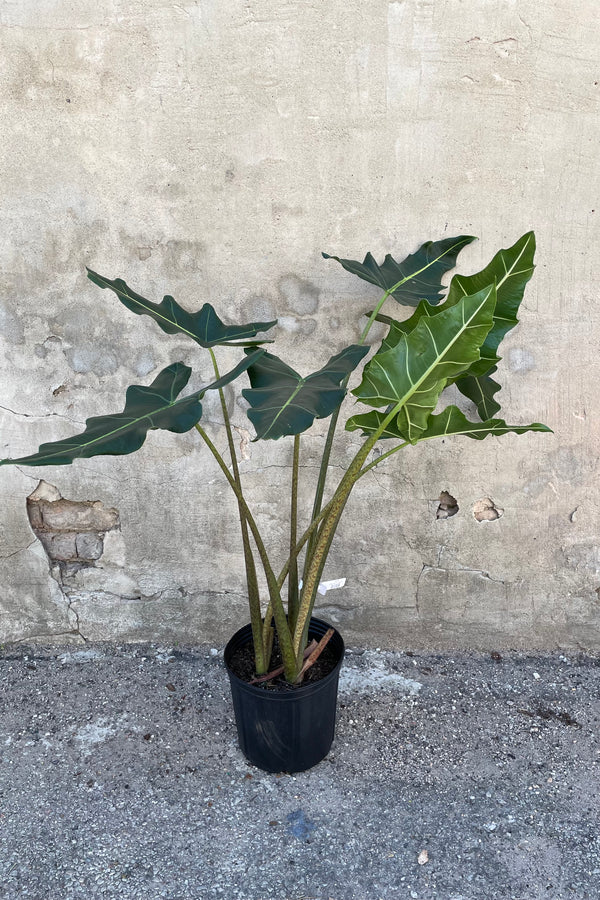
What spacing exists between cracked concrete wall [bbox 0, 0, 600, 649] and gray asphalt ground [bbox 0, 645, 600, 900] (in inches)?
7.1

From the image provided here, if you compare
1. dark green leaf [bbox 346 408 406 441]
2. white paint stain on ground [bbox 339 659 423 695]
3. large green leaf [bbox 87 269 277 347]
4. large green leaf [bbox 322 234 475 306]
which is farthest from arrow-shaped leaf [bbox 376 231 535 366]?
white paint stain on ground [bbox 339 659 423 695]

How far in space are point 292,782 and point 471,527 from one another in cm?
93

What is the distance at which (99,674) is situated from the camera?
2201mm

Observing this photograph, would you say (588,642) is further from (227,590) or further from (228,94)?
(228,94)

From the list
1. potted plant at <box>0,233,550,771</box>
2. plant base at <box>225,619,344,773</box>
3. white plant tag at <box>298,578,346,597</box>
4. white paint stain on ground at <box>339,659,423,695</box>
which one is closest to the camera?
potted plant at <box>0,233,550,771</box>

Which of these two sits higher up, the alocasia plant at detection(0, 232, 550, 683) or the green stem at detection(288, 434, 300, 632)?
the alocasia plant at detection(0, 232, 550, 683)

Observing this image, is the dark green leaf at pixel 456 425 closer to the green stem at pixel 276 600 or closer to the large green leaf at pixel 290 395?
the large green leaf at pixel 290 395

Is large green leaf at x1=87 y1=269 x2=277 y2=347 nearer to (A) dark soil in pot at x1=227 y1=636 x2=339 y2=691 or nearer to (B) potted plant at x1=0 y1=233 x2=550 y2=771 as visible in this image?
(B) potted plant at x1=0 y1=233 x2=550 y2=771

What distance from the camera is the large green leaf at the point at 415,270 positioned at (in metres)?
1.74

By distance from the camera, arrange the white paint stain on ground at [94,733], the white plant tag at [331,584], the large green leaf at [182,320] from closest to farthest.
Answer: the large green leaf at [182,320] → the white paint stain on ground at [94,733] → the white plant tag at [331,584]

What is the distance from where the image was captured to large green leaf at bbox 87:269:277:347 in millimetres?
1615

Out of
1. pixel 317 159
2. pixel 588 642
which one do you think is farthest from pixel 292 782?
pixel 317 159

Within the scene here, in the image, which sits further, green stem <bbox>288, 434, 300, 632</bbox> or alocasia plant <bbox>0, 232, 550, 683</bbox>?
green stem <bbox>288, 434, 300, 632</bbox>

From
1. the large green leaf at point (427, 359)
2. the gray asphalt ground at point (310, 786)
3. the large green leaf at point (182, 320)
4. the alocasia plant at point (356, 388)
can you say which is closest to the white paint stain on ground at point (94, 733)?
the gray asphalt ground at point (310, 786)
